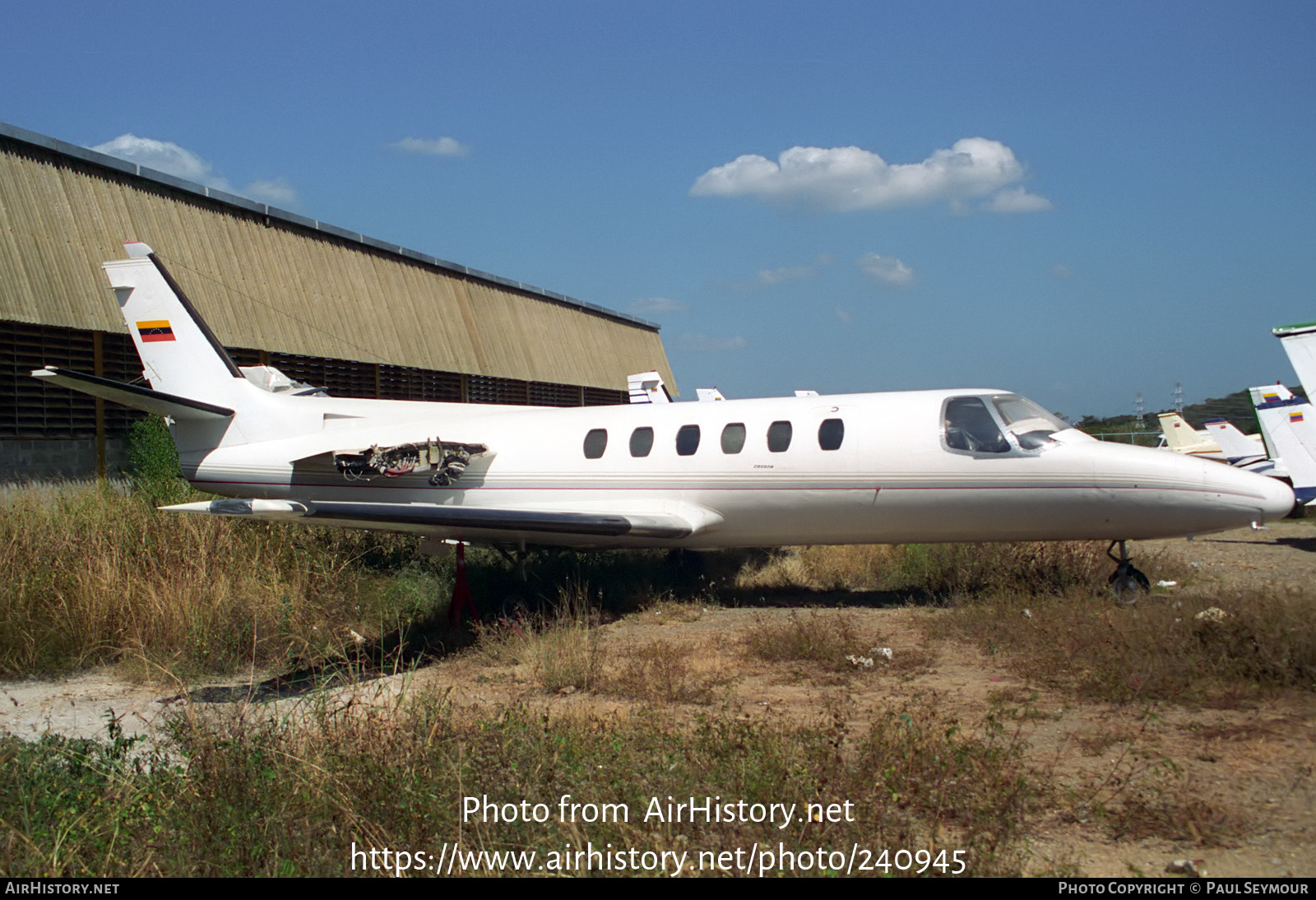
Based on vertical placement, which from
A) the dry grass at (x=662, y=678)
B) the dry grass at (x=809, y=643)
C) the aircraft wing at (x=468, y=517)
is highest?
the aircraft wing at (x=468, y=517)

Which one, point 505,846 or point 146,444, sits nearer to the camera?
point 505,846

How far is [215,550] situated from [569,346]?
22.4 meters

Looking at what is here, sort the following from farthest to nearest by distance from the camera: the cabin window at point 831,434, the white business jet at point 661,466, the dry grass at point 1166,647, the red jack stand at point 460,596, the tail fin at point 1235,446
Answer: the tail fin at point 1235,446 → the red jack stand at point 460,596 → the cabin window at point 831,434 → the white business jet at point 661,466 → the dry grass at point 1166,647

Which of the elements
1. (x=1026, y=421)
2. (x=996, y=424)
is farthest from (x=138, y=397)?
(x=1026, y=421)

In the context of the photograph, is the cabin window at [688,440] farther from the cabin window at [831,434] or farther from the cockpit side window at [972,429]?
the cockpit side window at [972,429]

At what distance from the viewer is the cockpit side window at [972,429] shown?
1055cm

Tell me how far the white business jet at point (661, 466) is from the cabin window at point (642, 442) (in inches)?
1.0

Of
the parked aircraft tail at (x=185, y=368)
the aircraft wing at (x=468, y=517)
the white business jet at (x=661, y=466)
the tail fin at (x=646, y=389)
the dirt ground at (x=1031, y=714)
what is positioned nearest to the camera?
the dirt ground at (x=1031, y=714)

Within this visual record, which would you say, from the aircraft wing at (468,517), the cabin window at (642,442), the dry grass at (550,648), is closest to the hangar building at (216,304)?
the aircraft wing at (468,517)

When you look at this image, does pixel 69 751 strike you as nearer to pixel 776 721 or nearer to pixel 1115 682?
pixel 776 721

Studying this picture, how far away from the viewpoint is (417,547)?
15.0m

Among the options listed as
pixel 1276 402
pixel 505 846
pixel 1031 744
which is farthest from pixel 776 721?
pixel 1276 402

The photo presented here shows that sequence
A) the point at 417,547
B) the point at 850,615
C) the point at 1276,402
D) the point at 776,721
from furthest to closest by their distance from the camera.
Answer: the point at 1276,402
the point at 417,547
the point at 850,615
the point at 776,721

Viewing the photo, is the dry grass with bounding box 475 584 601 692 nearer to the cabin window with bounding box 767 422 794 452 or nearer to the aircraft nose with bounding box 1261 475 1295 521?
the cabin window with bounding box 767 422 794 452
